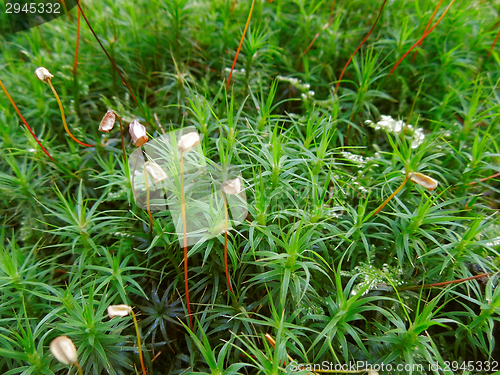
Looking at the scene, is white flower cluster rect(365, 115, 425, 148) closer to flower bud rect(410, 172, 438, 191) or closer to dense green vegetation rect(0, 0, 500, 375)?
dense green vegetation rect(0, 0, 500, 375)

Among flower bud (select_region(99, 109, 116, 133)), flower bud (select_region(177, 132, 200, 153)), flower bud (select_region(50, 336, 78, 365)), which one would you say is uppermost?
flower bud (select_region(177, 132, 200, 153))

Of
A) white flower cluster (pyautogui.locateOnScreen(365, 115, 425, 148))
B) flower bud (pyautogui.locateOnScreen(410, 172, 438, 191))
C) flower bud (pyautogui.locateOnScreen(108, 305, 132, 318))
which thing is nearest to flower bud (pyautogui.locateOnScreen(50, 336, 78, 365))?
flower bud (pyautogui.locateOnScreen(108, 305, 132, 318))

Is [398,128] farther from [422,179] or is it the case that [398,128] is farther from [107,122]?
[107,122]

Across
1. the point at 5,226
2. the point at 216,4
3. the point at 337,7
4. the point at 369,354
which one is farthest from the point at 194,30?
the point at 369,354

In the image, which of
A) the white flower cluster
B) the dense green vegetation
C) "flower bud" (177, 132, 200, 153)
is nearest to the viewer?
"flower bud" (177, 132, 200, 153)

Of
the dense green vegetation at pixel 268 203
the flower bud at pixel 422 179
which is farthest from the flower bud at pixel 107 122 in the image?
the flower bud at pixel 422 179

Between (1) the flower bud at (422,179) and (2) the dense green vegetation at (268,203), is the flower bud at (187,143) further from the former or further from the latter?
(1) the flower bud at (422,179)

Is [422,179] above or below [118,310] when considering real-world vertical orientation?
above

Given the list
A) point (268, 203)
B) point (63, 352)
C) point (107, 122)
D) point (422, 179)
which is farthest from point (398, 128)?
point (63, 352)
